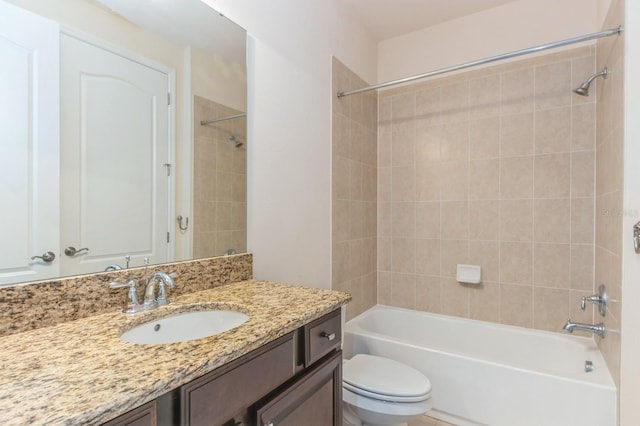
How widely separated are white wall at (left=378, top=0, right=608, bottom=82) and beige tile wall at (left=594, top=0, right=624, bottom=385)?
27cm

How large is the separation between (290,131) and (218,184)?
1.79ft

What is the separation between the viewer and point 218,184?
1409 mm

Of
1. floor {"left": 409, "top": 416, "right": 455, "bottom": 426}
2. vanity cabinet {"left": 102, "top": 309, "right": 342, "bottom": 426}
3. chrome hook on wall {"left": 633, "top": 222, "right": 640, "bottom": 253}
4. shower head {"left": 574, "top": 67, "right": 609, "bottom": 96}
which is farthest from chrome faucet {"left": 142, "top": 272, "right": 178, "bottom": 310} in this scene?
shower head {"left": 574, "top": 67, "right": 609, "bottom": 96}

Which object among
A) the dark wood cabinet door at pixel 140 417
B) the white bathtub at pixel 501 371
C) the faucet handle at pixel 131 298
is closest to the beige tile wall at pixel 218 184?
the faucet handle at pixel 131 298

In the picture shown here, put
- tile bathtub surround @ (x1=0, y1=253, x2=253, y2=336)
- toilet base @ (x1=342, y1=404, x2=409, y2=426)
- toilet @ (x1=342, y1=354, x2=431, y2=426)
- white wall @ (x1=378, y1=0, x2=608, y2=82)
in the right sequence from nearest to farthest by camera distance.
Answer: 1. tile bathtub surround @ (x1=0, y1=253, x2=253, y2=336)
2. toilet @ (x1=342, y1=354, x2=431, y2=426)
3. toilet base @ (x1=342, y1=404, x2=409, y2=426)
4. white wall @ (x1=378, y1=0, x2=608, y2=82)

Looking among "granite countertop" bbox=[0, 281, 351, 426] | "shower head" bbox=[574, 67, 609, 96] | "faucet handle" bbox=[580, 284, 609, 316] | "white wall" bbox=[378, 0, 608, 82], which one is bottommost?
"faucet handle" bbox=[580, 284, 609, 316]

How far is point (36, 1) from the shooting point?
0.88m

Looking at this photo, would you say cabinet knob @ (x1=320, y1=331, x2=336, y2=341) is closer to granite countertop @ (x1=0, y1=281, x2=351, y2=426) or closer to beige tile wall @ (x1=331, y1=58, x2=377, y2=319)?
granite countertop @ (x1=0, y1=281, x2=351, y2=426)

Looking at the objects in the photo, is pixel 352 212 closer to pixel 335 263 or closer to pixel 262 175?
pixel 335 263

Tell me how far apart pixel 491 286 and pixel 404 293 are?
64 centimetres

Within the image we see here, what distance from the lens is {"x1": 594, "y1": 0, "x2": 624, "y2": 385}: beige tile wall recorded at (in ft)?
4.66

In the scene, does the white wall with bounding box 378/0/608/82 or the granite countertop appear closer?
the granite countertop

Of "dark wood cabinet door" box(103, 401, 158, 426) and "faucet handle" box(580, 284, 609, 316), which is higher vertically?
"dark wood cabinet door" box(103, 401, 158, 426)

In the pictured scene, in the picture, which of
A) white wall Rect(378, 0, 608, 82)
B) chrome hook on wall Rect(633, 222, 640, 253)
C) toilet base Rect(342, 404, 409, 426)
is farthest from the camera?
white wall Rect(378, 0, 608, 82)
